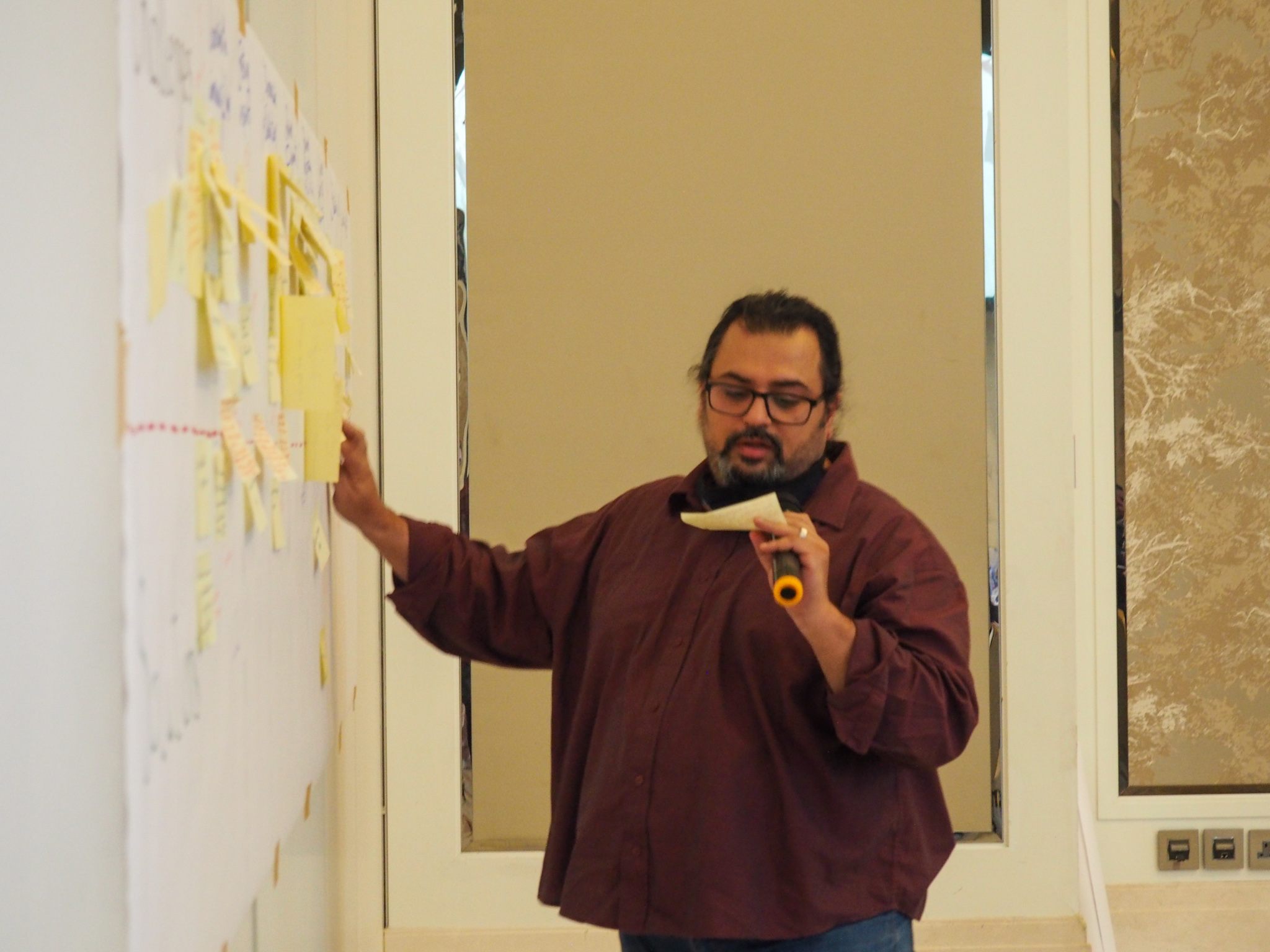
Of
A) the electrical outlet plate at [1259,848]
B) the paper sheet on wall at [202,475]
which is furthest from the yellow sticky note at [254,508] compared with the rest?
the electrical outlet plate at [1259,848]

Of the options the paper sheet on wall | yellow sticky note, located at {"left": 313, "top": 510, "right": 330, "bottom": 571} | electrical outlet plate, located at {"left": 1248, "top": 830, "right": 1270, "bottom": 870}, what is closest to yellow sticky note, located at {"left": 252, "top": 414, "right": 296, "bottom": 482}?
the paper sheet on wall

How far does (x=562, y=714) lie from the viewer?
1632 millimetres

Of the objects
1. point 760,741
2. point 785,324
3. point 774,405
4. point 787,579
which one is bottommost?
point 760,741

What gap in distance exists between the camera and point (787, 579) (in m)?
1.24

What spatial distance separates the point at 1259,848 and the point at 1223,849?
0.08 m

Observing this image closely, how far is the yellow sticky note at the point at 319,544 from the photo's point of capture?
1.43 metres

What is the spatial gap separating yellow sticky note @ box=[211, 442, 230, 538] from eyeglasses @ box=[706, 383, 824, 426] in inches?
29.5

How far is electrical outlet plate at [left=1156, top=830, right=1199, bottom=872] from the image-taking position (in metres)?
2.41

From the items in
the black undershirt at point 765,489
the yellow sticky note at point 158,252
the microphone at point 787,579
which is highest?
the yellow sticky note at point 158,252

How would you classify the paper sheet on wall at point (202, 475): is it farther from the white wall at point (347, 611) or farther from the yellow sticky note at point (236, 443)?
the white wall at point (347, 611)

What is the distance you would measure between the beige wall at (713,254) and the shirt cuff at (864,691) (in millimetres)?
1056

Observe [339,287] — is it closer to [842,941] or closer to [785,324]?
[785,324]

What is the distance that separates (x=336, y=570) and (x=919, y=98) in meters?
1.45

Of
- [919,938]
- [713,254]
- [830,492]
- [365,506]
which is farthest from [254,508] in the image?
[919,938]
